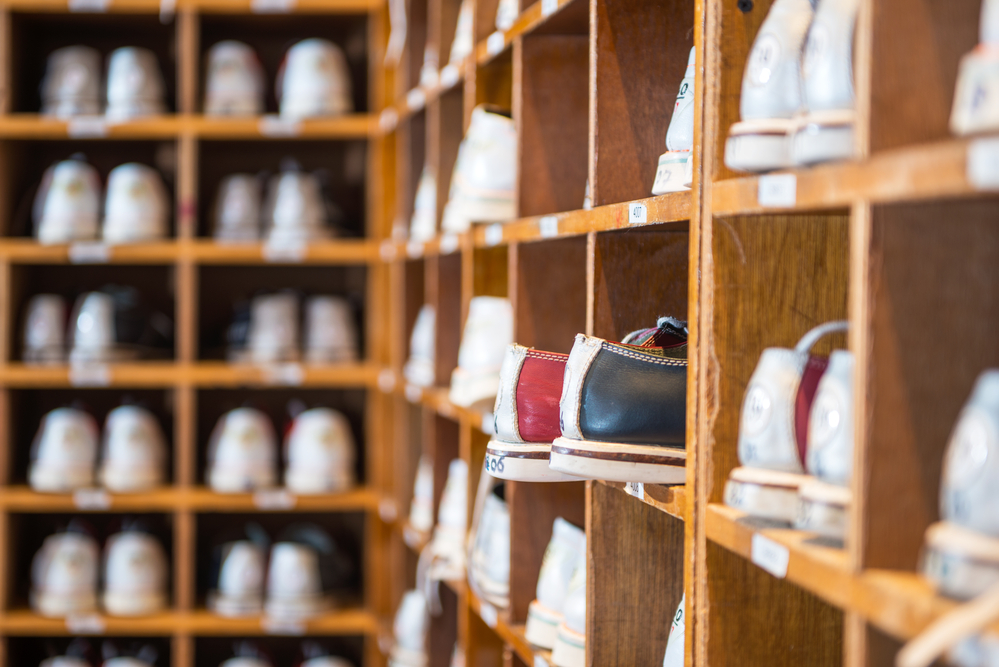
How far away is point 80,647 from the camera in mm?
2605

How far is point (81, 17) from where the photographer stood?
2.73m

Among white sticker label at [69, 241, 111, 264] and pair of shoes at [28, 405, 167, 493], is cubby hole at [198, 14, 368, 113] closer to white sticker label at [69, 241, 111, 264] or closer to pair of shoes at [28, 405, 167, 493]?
white sticker label at [69, 241, 111, 264]

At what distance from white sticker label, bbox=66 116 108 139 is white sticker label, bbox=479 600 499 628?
158 cm

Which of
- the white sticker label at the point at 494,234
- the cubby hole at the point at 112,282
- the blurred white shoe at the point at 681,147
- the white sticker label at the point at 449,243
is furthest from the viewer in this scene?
the cubby hole at the point at 112,282

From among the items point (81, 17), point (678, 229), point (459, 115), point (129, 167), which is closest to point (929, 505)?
point (678, 229)

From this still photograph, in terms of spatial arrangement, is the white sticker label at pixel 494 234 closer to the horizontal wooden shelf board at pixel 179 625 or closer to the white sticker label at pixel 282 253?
the white sticker label at pixel 282 253

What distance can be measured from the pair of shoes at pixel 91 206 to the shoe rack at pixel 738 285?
1238mm

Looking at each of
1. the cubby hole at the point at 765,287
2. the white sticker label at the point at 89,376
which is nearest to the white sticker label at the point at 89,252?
the white sticker label at the point at 89,376

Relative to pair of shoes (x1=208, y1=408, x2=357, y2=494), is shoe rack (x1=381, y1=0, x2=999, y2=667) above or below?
above

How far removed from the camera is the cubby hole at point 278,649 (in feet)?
9.41

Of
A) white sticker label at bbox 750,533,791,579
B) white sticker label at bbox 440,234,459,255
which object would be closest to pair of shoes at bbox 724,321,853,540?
white sticker label at bbox 750,533,791,579

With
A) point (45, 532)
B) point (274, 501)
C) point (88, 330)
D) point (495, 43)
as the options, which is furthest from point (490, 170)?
point (45, 532)

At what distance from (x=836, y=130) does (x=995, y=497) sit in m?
0.28

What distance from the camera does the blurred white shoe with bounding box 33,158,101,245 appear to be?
261 centimetres
